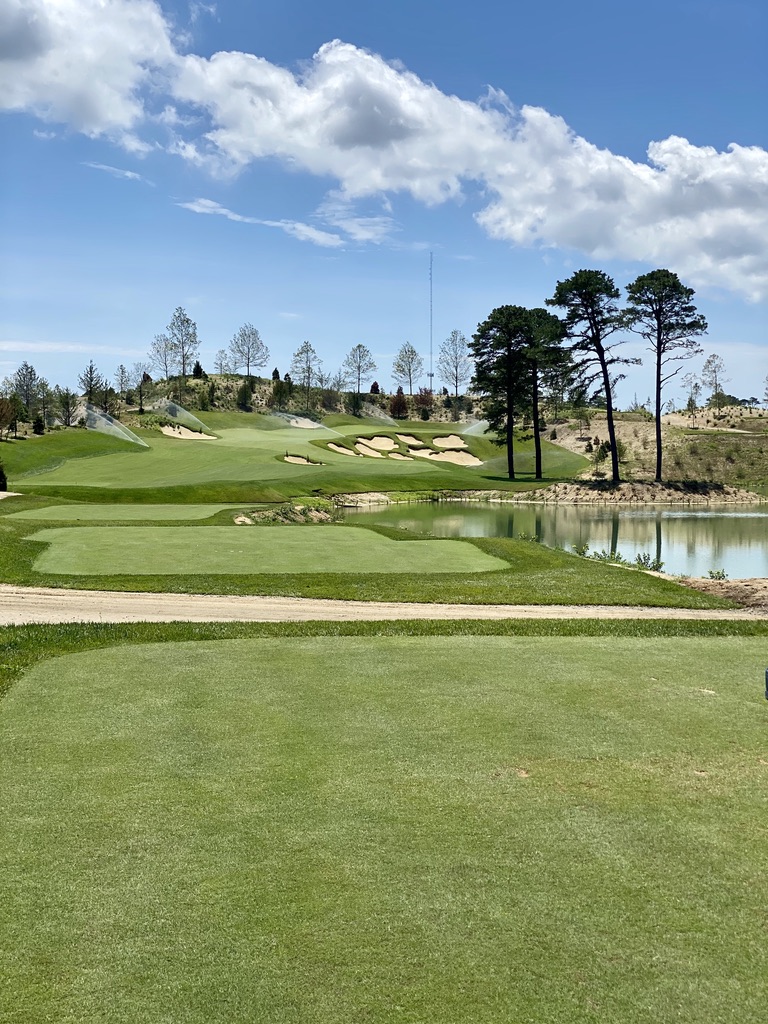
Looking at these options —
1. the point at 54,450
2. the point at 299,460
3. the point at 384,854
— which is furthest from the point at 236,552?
the point at 54,450

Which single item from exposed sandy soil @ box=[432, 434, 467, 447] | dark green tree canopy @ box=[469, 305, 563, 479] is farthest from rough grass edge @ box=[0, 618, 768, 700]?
exposed sandy soil @ box=[432, 434, 467, 447]

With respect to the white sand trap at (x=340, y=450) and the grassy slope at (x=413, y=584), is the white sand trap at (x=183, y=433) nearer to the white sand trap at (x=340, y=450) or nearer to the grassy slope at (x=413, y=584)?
the white sand trap at (x=340, y=450)

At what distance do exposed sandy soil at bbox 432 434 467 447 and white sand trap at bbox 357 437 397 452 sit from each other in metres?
5.38

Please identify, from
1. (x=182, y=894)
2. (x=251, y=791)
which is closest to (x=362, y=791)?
(x=251, y=791)

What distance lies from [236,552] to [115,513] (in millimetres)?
13392

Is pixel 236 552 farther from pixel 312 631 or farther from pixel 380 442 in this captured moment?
pixel 380 442

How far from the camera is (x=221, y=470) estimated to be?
61.8 m

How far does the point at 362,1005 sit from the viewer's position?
411cm

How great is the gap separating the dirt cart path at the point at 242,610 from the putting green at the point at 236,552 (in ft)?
8.57

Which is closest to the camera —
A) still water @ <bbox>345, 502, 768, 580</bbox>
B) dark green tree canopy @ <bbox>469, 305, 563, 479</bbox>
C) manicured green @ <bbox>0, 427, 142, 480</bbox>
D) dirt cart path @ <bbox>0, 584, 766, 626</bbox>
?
dirt cart path @ <bbox>0, 584, 766, 626</bbox>

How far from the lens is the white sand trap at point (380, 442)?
87.8m

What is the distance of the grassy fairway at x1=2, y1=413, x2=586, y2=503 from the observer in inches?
2053

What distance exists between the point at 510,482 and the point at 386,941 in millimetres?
65293

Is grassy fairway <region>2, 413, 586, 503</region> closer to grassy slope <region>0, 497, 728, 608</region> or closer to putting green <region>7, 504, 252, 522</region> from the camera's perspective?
putting green <region>7, 504, 252, 522</region>
